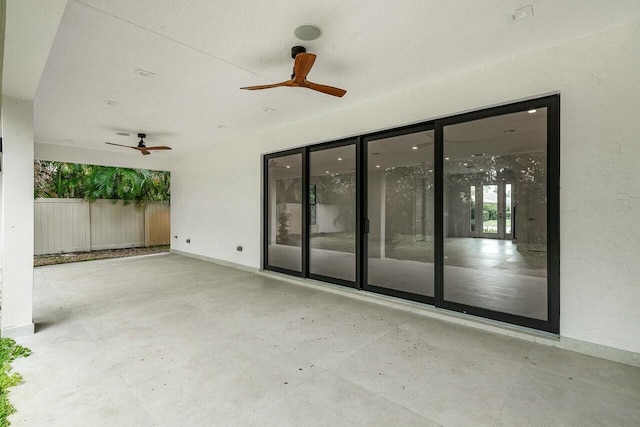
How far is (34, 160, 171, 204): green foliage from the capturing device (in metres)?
9.12

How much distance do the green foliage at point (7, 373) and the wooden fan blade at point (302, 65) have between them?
3180 mm

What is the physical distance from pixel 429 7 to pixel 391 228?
3.69 metres

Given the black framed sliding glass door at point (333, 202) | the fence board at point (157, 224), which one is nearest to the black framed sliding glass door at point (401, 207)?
the black framed sliding glass door at point (333, 202)

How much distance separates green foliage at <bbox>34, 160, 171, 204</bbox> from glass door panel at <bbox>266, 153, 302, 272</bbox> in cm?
617

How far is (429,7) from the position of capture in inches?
91.1

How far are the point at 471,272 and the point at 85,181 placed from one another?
1078 centimetres

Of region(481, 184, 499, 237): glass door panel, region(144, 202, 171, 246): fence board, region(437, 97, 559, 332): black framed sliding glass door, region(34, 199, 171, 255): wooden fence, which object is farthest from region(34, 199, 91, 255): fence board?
region(481, 184, 499, 237): glass door panel

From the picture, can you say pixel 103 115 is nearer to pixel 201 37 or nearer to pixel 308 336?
pixel 201 37

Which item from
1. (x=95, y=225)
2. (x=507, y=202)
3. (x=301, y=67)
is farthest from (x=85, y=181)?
(x=507, y=202)

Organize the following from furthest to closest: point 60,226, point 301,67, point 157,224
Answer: point 157,224, point 60,226, point 301,67

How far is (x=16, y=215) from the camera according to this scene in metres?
3.23

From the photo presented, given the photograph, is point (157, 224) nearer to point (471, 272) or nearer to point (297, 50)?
point (297, 50)

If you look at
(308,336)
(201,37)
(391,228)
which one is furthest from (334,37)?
(391,228)

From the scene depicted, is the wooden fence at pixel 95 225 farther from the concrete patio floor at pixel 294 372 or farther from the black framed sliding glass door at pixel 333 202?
the black framed sliding glass door at pixel 333 202
